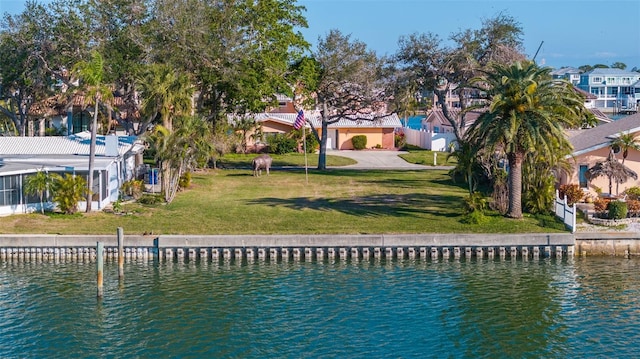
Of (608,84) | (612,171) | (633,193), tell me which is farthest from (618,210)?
(608,84)

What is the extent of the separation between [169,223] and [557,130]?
1816 centimetres

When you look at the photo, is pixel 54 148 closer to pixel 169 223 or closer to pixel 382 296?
pixel 169 223

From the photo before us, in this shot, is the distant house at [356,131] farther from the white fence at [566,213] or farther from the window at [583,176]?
the white fence at [566,213]

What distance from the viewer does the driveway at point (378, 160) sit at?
212 feet

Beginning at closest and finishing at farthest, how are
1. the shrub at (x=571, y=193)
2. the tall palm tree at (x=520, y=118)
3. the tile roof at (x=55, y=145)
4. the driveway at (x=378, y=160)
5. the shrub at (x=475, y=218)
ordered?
the tall palm tree at (x=520, y=118) → the shrub at (x=475, y=218) → the shrub at (x=571, y=193) → the tile roof at (x=55, y=145) → the driveway at (x=378, y=160)

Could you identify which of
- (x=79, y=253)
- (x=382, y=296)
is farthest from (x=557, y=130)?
(x=79, y=253)

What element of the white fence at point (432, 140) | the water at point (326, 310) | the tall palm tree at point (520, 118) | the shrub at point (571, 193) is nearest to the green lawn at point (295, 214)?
the water at point (326, 310)

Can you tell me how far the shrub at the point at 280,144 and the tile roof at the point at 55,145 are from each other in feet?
83.6

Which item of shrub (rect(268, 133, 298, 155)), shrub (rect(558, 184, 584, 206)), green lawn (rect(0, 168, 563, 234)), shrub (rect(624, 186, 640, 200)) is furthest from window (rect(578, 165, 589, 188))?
shrub (rect(268, 133, 298, 155))

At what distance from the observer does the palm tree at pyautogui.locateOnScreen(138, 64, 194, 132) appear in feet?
154

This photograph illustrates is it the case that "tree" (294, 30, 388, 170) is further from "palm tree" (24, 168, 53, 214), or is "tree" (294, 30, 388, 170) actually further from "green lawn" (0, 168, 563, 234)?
"palm tree" (24, 168, 53, 214)

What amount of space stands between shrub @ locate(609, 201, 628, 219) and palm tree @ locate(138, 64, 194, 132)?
24051 millimetres

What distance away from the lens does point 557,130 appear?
36.7m

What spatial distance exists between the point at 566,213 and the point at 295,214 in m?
12.8
